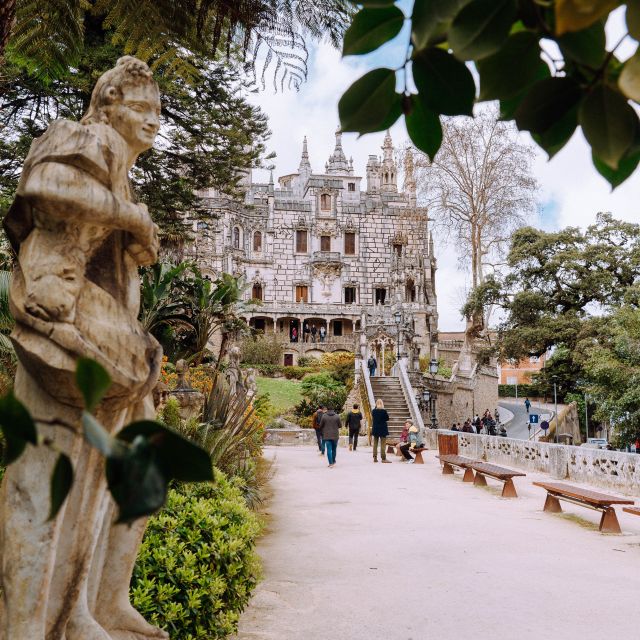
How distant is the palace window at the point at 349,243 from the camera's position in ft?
158

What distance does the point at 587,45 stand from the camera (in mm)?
764

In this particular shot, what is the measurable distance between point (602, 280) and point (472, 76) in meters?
27.6

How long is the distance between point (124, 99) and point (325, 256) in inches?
1765

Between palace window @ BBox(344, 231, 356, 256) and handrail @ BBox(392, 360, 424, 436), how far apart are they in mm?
20302

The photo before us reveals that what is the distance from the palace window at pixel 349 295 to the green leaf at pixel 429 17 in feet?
153

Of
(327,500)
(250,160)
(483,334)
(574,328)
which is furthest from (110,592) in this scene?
(483,334)

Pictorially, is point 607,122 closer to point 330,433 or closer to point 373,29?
Result: point 373,29

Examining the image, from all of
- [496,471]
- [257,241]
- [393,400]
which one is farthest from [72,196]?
[257,241]

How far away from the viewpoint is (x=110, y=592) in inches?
101

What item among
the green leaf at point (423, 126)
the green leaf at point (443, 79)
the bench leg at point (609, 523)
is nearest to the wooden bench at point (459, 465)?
the bench leg at point (609, 523)

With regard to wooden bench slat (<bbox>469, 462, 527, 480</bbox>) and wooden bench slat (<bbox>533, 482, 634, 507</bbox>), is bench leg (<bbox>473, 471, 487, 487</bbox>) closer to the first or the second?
wooden bench slat (<bbox>469, 462, 527, 480</bbox>)

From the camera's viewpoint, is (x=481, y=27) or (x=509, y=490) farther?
(x=509, y=490)

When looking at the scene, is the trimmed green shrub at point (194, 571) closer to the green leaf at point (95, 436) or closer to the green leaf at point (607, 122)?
the green leaf at point (95, 436)

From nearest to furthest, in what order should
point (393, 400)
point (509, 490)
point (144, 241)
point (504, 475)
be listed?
1. point (144, 241)
2. point (504, 475)
3. point (509, 490)
4. point (393, 400)
